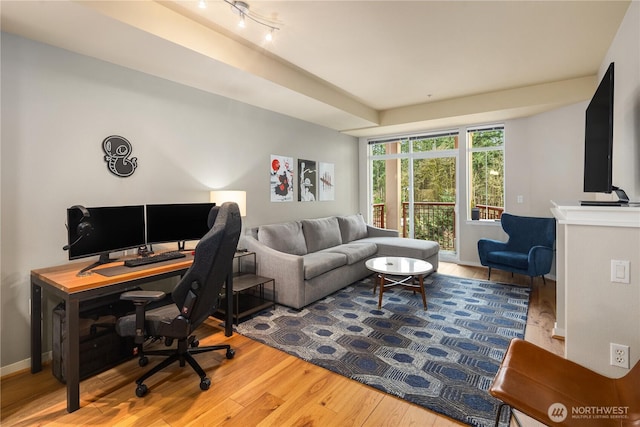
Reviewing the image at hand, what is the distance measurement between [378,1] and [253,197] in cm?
266

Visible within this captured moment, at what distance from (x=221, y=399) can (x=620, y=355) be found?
221 centimetres

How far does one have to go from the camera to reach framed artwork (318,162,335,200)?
5.38 m

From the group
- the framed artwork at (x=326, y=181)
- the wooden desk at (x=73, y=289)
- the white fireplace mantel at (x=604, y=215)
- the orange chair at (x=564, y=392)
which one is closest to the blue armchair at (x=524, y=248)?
the framed artwork at (x=326, y=181)

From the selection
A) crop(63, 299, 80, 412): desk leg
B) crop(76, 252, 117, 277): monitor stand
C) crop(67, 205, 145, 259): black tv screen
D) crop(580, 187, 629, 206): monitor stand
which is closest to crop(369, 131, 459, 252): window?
crop(580, 187, 629, 206): monitor stand

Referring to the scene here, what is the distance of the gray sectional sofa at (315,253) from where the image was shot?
340cm

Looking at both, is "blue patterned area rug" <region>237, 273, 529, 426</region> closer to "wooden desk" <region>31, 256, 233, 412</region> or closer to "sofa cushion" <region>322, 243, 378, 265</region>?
"sofa cushion" <region>322, 243, 378, 265</region>

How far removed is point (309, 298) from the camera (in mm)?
3469

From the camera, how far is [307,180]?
508 cm

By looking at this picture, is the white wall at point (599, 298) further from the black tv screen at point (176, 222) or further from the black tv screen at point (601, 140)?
the black tv screen at point (176, 222)

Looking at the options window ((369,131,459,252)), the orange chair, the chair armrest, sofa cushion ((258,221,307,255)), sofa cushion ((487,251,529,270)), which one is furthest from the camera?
window ((369,131,459,252))

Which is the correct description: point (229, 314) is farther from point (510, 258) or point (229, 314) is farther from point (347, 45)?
point (510, 258)

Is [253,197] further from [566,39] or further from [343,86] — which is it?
[566,39]

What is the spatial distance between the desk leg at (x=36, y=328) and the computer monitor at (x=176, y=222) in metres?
0.79

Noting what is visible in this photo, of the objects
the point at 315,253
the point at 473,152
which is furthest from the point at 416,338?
the point at 473,152
